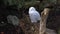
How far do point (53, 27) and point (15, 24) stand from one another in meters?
0.76

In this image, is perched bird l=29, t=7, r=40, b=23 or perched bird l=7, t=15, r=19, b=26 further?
perched bird l=7, t=15, r=19, b=26

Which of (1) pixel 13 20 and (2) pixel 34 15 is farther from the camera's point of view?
(1) pixel 13 20

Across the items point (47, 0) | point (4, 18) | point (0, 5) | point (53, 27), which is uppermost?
point (47, 0)

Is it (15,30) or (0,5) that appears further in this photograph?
(15,30)

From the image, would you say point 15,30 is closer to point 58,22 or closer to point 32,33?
point 32,33

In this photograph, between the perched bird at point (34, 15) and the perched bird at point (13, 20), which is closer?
the perched bird at point (34, 15)

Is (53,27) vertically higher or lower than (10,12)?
lower

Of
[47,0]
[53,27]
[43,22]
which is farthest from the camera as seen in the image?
[53,27]

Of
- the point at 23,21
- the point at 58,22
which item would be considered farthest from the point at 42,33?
the point at 58,22

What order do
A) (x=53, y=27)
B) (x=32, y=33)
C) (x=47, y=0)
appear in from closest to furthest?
(x=47, y=0), (x=32, y=33), (x=53, y=27)

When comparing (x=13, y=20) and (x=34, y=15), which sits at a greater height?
(x=34, y=15)

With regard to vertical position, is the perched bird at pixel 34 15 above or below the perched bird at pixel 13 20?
above

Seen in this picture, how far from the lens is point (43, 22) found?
197 centimetres

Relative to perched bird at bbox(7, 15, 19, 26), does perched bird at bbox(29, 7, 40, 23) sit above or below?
above
